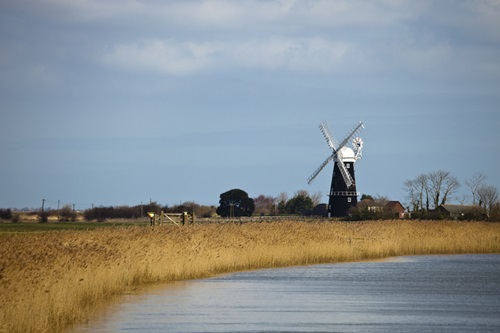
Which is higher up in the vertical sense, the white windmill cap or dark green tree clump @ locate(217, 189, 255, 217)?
the white windmill cap

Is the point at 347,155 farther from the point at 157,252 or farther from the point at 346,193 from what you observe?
the point at 157,252

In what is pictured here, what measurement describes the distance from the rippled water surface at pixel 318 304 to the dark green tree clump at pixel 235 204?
4123 inches

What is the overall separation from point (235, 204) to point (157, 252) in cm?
11180

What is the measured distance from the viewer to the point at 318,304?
24359 millimetres

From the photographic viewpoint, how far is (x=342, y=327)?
64.5ft

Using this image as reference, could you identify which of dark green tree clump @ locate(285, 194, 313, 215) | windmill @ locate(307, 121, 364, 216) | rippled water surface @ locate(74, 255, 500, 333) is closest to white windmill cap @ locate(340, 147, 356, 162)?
windmill @ locate(307, 121, 364, 216)

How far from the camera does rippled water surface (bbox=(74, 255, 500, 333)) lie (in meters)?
19.9

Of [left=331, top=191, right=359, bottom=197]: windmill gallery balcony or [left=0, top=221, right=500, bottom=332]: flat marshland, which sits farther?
[left=331, top=191, right=359, bottom=197]: windmill gallery balcony

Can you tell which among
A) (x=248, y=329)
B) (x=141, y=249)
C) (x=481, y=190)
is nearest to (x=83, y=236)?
(x=141, y=249)

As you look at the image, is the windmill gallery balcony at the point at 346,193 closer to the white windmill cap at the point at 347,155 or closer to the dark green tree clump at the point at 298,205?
the white windmill cap at the point at 347,155

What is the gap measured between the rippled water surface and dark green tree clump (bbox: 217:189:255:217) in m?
105

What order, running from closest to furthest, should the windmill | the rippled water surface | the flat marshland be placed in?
the flat marshland → the rippled water surface → the windmill

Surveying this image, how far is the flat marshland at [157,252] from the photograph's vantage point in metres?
18.0

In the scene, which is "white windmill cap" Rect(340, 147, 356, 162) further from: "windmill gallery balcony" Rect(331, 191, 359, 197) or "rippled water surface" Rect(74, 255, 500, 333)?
"rippled water surface" Rect(74, 255, 500, 333)
